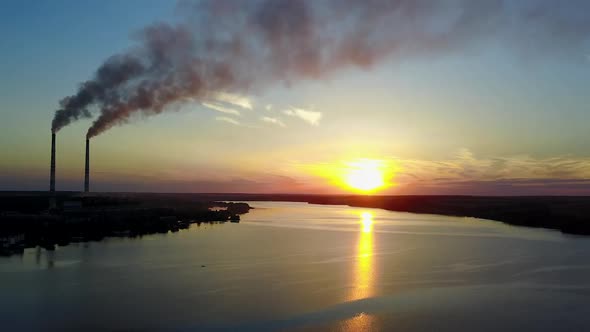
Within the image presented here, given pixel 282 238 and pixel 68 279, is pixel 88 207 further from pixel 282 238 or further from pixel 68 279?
pixel 68 279

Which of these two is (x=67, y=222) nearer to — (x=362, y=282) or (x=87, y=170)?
(x=87, y=170)

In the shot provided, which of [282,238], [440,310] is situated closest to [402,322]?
[440,310]

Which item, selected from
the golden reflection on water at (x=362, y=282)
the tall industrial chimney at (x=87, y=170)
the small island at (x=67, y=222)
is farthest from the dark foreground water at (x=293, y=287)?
the tall industrial chimney at (x=87, y=170)

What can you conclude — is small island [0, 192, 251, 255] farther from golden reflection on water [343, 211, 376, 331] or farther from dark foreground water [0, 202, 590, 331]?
golden reflection on water [343, 211, 376, 331]

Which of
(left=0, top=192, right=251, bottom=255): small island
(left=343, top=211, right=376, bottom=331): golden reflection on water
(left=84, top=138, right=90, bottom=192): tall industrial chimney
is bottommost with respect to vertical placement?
(left=343, top=211, right=376, bottom=331): golden reflection on water

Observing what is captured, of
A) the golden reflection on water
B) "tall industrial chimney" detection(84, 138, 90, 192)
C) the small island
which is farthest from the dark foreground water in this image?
"tall industrial chimney" detection(84, 138, 90, 192)

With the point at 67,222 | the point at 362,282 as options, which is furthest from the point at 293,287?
the point at 67,222
